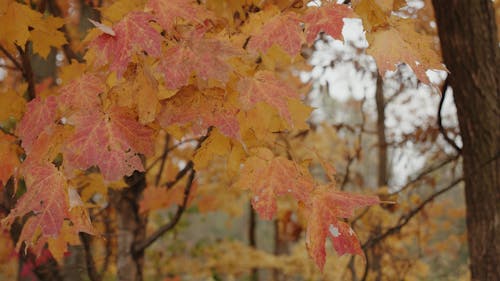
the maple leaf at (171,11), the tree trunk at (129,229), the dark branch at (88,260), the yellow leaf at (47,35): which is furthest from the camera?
the tree trunk at (129,229)

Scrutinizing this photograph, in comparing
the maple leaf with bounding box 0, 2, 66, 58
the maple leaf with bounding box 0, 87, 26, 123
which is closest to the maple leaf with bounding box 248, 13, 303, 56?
the maple leaf with bounding box 0, 2, 66, 58

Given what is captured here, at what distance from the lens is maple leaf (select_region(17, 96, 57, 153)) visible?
1578mm

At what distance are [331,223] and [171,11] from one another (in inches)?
31.6

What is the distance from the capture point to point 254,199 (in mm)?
1527

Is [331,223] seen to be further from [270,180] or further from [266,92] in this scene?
[266,92]

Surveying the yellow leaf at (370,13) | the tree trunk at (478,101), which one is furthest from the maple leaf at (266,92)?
the tree trunk at (478,101)

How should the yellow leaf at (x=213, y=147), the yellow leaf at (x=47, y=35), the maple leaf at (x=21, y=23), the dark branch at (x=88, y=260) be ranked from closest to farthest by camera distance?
the yellow leaf at (x=213, y=147), the maple leaf at (x=21, y=23), the yellow leaf at (x=47, y=35), the dark branch at (x=88, y=260)

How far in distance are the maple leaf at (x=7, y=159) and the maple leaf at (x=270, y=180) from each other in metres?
0.97

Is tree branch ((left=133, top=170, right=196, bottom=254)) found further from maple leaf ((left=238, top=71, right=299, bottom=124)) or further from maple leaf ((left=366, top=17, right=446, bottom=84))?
maple leaf ((left=366, top=17, right=446, bottom=84))

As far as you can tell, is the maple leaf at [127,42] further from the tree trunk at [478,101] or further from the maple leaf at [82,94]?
the tree trunk at [478,101]

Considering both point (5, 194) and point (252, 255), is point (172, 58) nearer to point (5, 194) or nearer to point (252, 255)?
point (5, 194)

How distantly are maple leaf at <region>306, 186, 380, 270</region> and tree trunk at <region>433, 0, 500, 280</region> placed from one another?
1219 millimetres

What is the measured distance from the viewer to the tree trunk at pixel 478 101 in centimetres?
242

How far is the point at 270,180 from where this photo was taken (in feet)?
5.24
